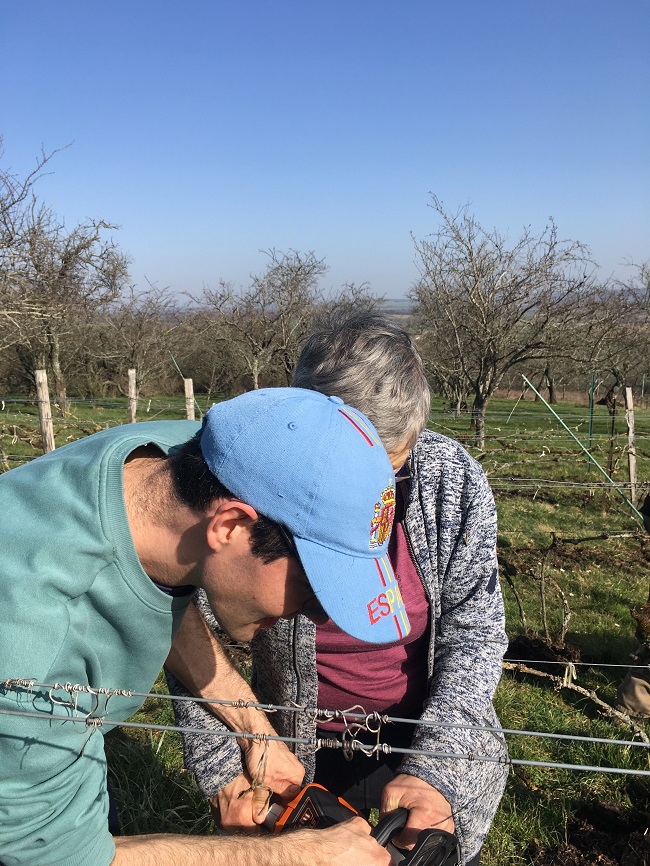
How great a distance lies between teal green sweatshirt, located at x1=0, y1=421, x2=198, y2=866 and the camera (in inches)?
43.9

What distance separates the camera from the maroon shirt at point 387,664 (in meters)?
1.89

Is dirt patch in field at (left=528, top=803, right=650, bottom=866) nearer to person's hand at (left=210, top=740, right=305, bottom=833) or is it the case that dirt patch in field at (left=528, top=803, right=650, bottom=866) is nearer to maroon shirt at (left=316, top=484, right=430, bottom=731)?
maroon shirt at (left=316, top=484, right=430, bottom=731)

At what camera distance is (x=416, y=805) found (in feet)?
5.38

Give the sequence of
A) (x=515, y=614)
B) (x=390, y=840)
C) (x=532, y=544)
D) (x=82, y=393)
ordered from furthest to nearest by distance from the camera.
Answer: (x=82, y=393) < (x=532, y=544) < (x=515, y=614) < (x=390, y=840)

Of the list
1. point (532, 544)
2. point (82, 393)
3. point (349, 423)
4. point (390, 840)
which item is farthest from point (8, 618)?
point (82, 393)

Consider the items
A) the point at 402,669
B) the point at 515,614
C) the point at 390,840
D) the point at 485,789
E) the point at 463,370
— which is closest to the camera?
the point at 390,840

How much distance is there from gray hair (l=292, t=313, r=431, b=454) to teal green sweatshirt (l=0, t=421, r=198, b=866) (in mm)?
642

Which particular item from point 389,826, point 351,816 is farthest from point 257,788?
point 389,826

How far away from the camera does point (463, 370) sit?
16.1m

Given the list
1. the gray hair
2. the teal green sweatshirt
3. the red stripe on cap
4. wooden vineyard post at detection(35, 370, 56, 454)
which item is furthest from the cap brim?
wooden vineyard post at detection(35, 370, 56, 454)

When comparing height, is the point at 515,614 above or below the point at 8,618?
below

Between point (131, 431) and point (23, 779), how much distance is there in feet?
2.20

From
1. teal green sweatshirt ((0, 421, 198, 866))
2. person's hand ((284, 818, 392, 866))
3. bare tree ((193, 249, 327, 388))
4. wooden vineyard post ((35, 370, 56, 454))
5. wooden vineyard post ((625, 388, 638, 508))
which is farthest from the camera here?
bare tree ((193, 249, 327, 388))

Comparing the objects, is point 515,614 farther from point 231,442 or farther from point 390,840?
point 231,442
